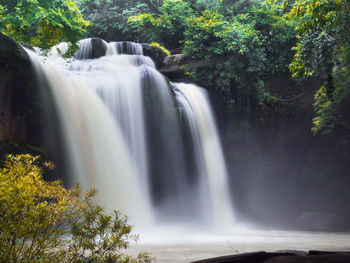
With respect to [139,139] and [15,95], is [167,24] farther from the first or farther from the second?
[15,95]

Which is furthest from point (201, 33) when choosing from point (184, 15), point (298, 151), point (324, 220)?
point (324, 220)

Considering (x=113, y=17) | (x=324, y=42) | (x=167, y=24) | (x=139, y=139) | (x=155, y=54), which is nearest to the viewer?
(x=324, y=42)

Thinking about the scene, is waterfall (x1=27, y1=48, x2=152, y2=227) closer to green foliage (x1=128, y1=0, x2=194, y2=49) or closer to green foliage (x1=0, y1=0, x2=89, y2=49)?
green foliage (x1=0, y1=0, x2=89, y2=49)

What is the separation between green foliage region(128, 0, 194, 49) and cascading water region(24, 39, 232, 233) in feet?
15.3

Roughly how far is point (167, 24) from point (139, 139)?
9.59m

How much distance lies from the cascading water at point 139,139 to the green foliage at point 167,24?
467 centimetres

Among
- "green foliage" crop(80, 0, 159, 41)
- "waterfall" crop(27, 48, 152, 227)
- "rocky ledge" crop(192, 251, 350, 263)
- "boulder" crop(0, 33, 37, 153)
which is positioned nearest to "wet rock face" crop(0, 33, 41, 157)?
"boulder" crop(0, 33, 37, 153)

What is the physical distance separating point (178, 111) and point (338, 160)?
725cm

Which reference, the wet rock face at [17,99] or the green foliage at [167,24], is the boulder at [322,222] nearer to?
the wet rock face at [17,99]

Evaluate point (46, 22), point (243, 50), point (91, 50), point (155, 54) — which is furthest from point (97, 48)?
point (243, 50)

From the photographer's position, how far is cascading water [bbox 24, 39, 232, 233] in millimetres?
8234

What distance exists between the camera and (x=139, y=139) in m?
9.98

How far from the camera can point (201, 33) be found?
13.5m

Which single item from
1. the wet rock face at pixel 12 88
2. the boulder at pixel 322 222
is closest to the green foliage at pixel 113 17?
the wet rock face at pixel 12 88
